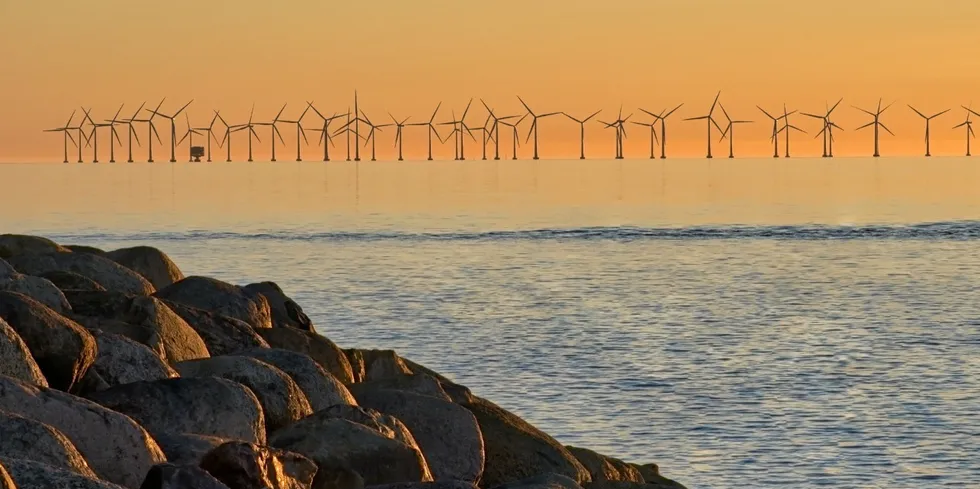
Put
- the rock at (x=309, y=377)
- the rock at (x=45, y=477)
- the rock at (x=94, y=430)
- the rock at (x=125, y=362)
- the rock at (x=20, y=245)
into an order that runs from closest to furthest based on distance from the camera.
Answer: the rock at (x=45, y=477)
the rock at (x=94, y=430)
the rock at (x=125, y=362)
the rock at (x=309, y=377)
the rock at (x=20, y=245)

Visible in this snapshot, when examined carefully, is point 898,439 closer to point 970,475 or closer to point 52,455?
point 970,475

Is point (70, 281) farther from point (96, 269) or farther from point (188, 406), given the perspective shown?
point (188, 406)

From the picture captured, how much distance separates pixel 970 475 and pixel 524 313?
945 inches

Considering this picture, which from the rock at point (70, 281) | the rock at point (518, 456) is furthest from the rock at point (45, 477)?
the rock at point (70, 281)

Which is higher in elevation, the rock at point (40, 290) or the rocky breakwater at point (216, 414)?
the rock at point (40, 290)

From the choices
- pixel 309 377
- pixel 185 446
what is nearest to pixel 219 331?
pixel 309 377

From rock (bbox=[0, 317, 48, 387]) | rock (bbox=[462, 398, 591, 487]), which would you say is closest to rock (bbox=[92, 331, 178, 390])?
rock (bbox=[0, 317, 48, 387])

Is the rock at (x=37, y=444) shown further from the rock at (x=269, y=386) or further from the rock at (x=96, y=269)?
the rock at (x=96, y=269)

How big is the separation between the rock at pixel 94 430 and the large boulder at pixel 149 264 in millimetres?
14861

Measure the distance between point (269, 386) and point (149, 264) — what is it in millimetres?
11668

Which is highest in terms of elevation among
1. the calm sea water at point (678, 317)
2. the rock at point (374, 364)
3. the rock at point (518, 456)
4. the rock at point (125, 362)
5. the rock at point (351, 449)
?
the rock at point (125, 362)

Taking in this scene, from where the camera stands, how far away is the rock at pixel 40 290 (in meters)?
18.5

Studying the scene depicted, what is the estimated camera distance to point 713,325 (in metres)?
43.0

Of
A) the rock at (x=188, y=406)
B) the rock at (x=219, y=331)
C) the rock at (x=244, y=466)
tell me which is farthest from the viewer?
the rock at (x=219, y=331)
